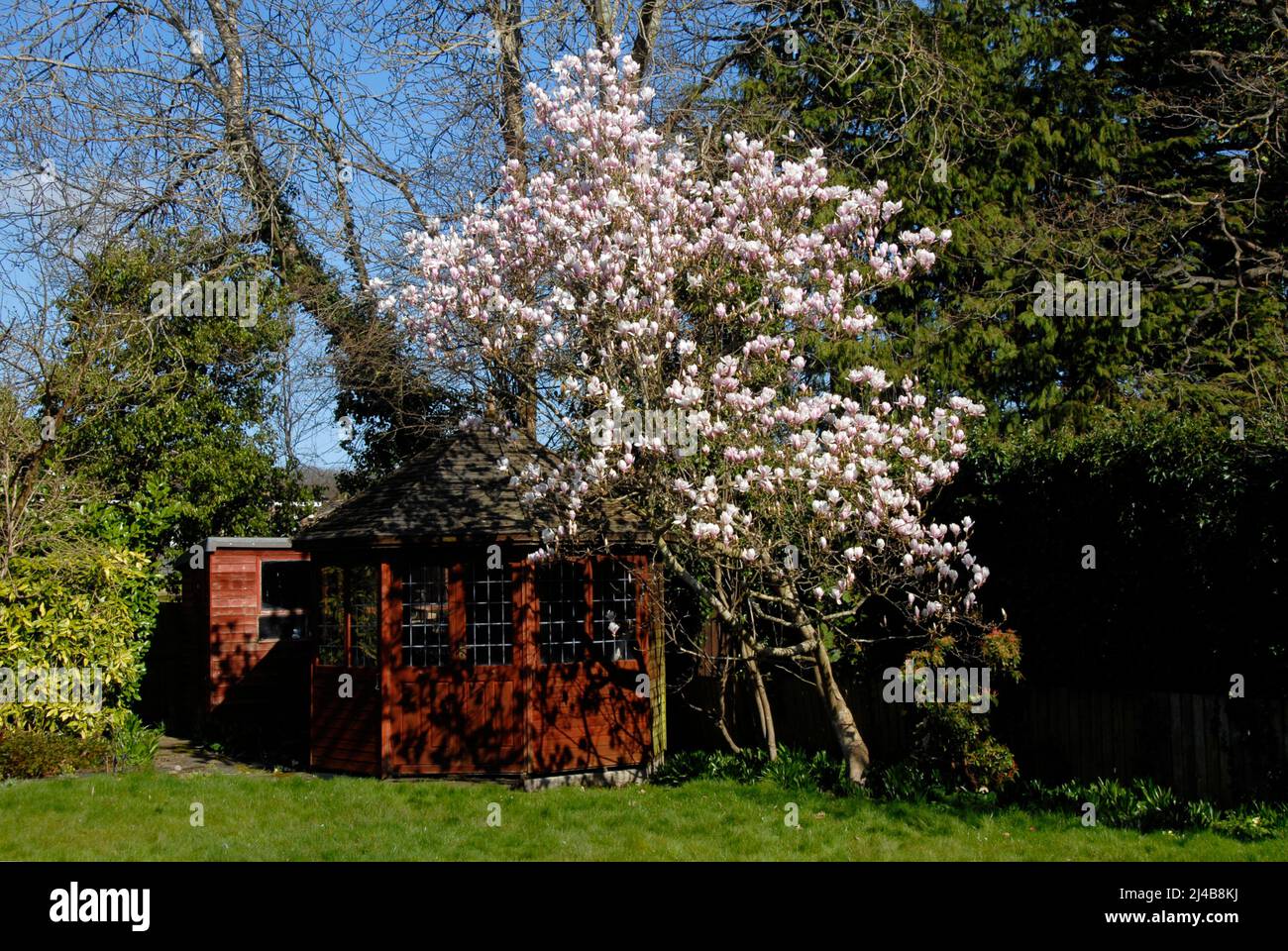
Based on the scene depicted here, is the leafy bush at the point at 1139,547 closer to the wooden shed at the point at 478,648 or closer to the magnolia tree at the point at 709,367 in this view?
the magnolia tree at the point at 709,367

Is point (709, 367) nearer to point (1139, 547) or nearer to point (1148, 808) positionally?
point (1139, 547)

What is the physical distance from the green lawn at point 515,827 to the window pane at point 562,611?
1.53m

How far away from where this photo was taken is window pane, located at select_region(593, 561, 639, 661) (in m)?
12.5

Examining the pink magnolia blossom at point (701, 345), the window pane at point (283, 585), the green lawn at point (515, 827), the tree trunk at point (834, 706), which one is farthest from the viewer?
the window pane at point (283, 585)

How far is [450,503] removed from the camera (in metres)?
12.7

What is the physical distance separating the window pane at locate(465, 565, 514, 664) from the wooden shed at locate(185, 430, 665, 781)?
Result: 0.05 ft

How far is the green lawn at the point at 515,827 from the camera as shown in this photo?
8695mm

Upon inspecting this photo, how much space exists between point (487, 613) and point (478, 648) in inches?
15.2

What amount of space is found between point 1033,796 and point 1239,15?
582 inches

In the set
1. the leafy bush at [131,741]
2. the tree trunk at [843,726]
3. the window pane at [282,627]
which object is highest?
the window pane at [282,627]

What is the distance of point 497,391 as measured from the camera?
11852 millimetres

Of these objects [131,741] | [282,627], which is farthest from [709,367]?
[282,627]

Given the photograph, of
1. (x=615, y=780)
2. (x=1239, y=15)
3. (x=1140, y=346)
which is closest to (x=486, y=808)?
(x=615, y=780)

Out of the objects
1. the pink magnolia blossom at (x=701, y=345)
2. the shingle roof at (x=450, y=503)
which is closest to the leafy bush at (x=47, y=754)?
the shingle roof at (x=450, y=503)
